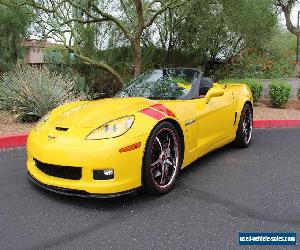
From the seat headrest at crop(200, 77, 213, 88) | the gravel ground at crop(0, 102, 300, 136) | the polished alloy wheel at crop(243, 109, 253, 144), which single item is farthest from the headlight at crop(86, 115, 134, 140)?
the gravel ground at crop(0, 102, 300, 136)

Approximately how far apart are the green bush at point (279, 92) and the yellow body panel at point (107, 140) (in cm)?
546

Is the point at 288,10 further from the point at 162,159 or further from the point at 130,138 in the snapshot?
the point at 130,138

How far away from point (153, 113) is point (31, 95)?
4.11 m

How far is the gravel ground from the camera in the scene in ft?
22.7

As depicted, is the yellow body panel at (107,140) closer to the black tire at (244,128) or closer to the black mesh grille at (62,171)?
the black mesh grille at (62,171)

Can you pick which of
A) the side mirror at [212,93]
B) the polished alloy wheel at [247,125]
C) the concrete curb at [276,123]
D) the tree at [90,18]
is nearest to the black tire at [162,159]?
the side mirror at [212,93]

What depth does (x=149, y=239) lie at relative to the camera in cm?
318

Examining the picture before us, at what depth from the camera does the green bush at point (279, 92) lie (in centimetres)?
1004

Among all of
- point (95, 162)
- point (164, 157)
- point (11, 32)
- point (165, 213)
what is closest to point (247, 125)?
point (164, 157)

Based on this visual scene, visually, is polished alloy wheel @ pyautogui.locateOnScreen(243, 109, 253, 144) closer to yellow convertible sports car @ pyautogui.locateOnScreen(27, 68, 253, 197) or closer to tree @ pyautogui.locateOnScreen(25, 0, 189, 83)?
yellow convertible sports car @ pyautogui.locateOnScreen(27, 68, 253, 197)

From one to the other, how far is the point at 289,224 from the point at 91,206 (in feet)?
5.61

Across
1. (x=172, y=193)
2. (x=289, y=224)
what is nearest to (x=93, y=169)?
(x=172, y=193)

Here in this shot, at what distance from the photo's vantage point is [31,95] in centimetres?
754

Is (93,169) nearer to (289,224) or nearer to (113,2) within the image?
(289,224)
